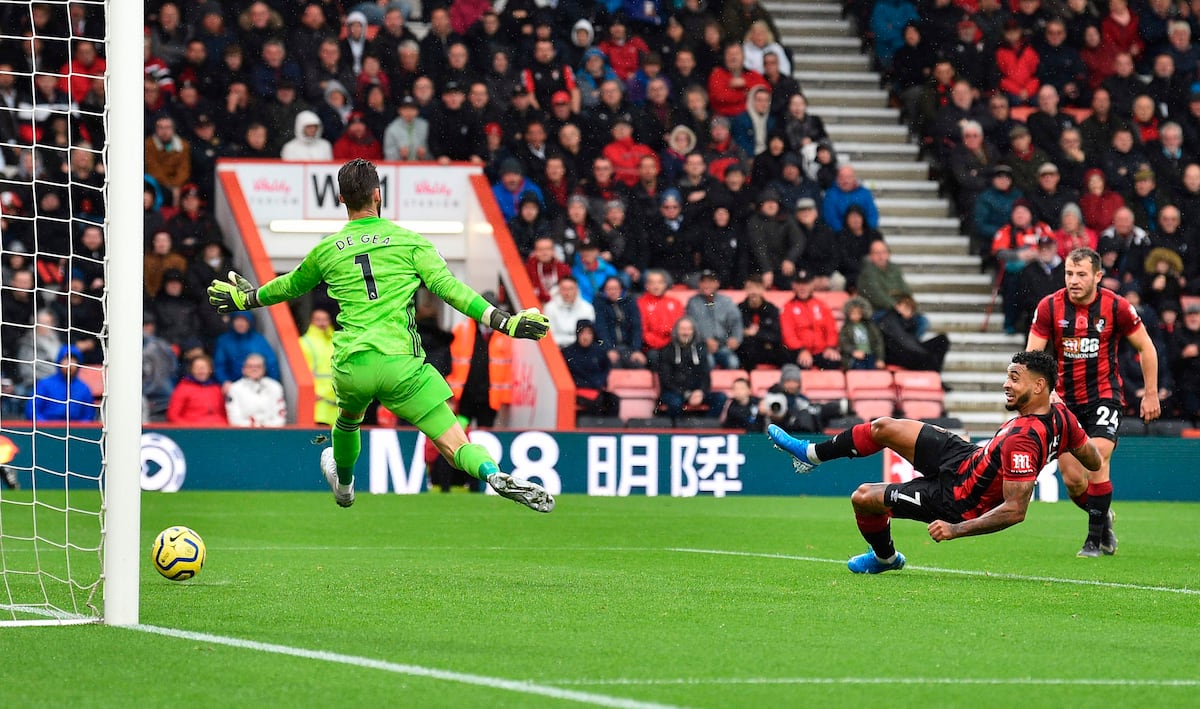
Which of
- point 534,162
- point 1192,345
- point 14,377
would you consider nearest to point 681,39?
point 534,162

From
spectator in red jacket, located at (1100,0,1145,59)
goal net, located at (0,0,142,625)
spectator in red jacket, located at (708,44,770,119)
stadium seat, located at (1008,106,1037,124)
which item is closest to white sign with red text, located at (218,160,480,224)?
goal net, located at (0,0,142,625)

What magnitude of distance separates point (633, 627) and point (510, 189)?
1463cm

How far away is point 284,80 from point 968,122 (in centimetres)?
874

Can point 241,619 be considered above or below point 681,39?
below

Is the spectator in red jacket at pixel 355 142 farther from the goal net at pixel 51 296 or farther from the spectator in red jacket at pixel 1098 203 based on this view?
the spectator in red jacket at pixel 1098 203

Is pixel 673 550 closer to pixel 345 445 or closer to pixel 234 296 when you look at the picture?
pixel 345 445

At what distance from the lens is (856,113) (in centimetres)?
2566

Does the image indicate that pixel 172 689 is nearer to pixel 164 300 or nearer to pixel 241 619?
pixel 241 619

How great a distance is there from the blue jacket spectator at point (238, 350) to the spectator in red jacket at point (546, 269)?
3125 mm

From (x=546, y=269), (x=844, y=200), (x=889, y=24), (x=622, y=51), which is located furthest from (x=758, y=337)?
(x=889, y=24)

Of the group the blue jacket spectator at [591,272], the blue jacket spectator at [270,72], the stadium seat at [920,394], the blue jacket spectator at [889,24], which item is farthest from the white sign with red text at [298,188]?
the blue jacket spectator at [889,24]

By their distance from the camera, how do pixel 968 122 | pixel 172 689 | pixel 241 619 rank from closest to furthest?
pixel 172 689 → pixel 241 619 → pixel 968 122

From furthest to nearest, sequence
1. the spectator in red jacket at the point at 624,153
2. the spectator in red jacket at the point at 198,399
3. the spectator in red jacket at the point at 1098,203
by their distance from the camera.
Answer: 1. the spectator in red jacket at the point at 1098,203
2. the spectator in red jacket at the point at 624,153
3. the spectator in red jacket at the point at 198,399

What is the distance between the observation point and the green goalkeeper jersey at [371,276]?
885 cm
